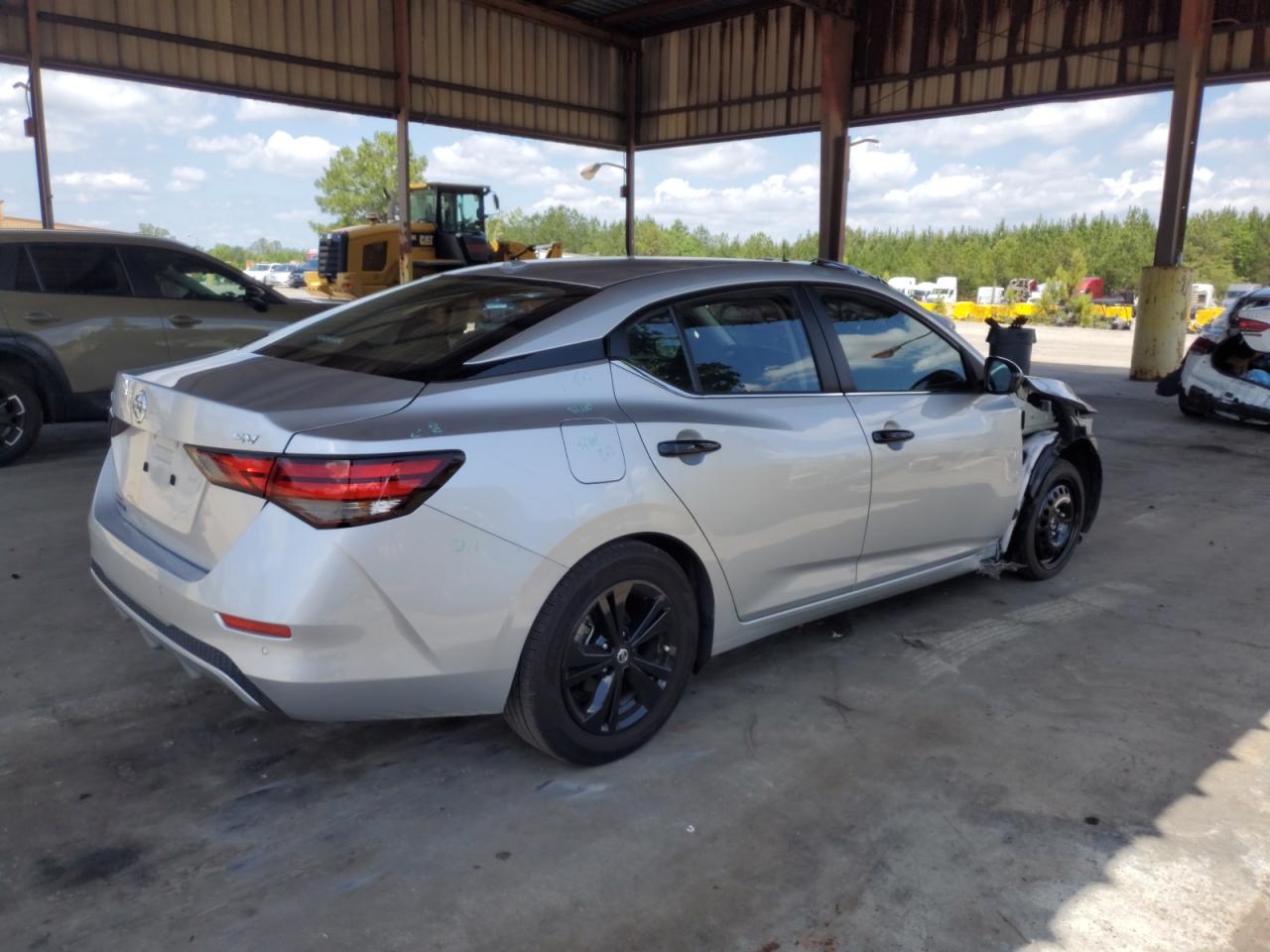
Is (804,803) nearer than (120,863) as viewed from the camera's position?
No

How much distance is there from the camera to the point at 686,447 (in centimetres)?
314

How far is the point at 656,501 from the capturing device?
9.99ft

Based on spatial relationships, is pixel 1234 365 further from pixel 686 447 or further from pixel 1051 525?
pixel 686 447

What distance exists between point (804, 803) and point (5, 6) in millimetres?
17092

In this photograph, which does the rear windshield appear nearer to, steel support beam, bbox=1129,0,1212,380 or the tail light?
the tail light

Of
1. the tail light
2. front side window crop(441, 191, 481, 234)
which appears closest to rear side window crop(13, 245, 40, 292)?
the tail light

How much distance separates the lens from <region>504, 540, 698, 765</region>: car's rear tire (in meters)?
2.88

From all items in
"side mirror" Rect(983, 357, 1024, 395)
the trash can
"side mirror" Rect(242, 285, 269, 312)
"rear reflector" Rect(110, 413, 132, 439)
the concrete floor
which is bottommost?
the concrete floor

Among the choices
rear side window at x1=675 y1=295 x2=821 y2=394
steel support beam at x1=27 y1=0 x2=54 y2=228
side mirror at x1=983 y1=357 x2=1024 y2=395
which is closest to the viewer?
rear side window at x1=675 y1=295 x2=821 y2=394

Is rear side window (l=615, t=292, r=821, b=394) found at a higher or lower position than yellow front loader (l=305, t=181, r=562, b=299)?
lower

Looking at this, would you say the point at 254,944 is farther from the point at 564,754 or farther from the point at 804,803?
the point at 804,803

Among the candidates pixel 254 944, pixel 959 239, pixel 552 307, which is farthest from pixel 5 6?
pixel 959 239

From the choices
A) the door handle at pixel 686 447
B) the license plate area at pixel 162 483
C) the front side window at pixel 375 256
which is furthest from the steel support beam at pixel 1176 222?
the license plate area at pixel 162 483

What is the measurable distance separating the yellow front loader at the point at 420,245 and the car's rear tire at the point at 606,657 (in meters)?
18.8
